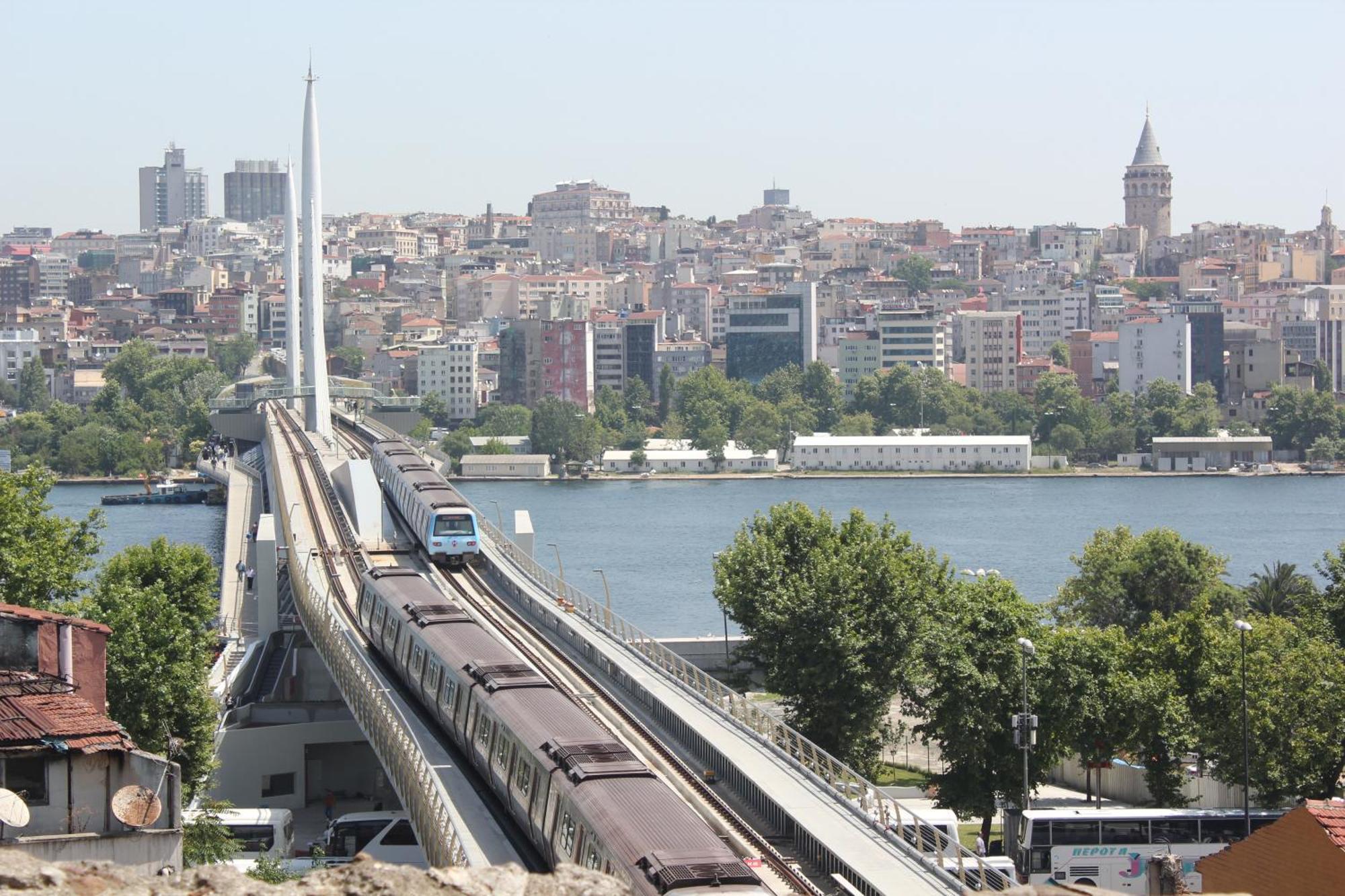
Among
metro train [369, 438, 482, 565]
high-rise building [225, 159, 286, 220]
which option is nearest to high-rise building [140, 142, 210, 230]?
high-rise building [225, 159, 286, 220]

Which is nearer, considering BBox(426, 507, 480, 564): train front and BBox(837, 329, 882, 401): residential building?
BBox(426, 507, 480, 564): train front

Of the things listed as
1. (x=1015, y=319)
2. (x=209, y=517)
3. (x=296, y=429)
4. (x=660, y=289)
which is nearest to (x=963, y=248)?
(x=660, y=289)

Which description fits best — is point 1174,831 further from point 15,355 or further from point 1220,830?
point 15,355

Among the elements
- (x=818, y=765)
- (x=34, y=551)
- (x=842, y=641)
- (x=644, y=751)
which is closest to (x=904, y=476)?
(x=842, y=641)

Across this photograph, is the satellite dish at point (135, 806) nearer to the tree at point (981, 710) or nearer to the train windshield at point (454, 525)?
the tree at point (981, 710)

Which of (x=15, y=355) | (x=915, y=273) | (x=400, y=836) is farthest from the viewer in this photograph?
(x=915, y=273)

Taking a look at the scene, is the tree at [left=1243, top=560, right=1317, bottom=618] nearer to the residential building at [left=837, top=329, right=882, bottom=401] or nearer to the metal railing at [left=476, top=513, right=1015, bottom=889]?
the metal railing at [left=476, top=513, right=1015, bottom=889]
